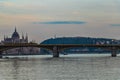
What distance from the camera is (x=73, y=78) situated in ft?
231

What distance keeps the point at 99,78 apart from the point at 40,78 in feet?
28.1

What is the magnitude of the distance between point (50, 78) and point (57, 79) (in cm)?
208

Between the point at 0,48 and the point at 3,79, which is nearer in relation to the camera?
the point at 3,79

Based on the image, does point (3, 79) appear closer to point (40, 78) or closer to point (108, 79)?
point (40, 78)

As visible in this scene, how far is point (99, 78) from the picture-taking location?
227ft

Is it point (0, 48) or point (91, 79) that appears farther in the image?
point (0, 48)

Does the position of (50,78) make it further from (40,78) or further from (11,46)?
(11,46)

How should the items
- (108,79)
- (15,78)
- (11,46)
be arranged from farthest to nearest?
1. (11,46)
2. (15,78)
3. (108,79)

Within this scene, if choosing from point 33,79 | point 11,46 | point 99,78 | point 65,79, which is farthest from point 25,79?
point 11,46

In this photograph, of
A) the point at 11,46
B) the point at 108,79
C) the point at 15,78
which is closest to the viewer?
the point at 108,79

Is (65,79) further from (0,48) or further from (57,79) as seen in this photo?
(0,48)

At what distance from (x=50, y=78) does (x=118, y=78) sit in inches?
390

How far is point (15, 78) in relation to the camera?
72.1 m

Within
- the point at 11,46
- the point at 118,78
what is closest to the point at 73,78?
the point at 118,78
